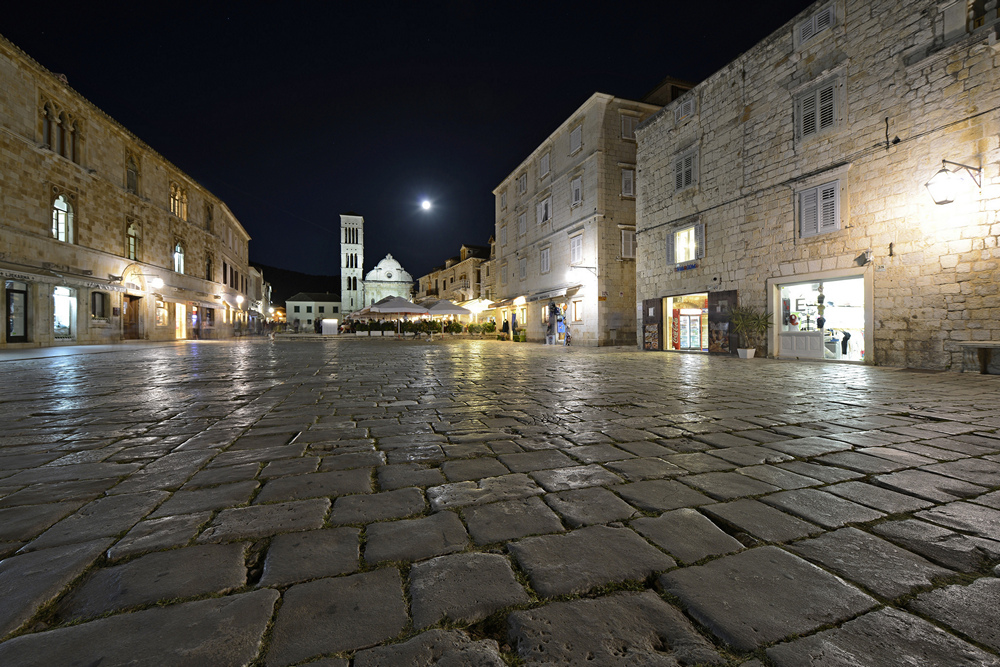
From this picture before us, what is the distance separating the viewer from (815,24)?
11.0m

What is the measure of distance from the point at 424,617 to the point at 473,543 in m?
0.48

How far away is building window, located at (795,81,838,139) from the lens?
1070 centimetres

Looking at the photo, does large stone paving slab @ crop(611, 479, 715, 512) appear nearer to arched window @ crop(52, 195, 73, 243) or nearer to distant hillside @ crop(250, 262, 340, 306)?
arched window @ crop(52, 195, 73, 243)

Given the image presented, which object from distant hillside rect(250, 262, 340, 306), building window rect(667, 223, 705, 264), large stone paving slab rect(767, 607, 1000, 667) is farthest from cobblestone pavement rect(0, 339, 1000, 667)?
distant hillside rect(250, 262, 340, 306)

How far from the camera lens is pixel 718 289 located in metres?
13.8

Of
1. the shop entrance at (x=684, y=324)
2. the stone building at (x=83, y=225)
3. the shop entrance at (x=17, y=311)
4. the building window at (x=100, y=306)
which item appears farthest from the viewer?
the building window at (x=100, y=306)

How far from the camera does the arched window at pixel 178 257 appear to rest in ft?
83.7

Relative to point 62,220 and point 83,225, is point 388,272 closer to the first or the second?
point 83,225

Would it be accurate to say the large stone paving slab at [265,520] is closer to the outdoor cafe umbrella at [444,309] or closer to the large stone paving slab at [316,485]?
the large stone paving slab at [316,485]

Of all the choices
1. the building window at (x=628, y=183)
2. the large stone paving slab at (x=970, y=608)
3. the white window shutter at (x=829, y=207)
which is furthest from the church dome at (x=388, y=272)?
the large stone paving slab at (x=970, y=608)

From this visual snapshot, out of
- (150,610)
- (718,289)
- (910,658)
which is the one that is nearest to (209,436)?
(150,610)

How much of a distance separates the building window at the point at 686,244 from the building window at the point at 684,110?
3963 mm

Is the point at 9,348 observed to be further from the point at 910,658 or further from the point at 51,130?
the point at 910,658

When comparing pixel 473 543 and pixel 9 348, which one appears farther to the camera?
pixel 9 348
